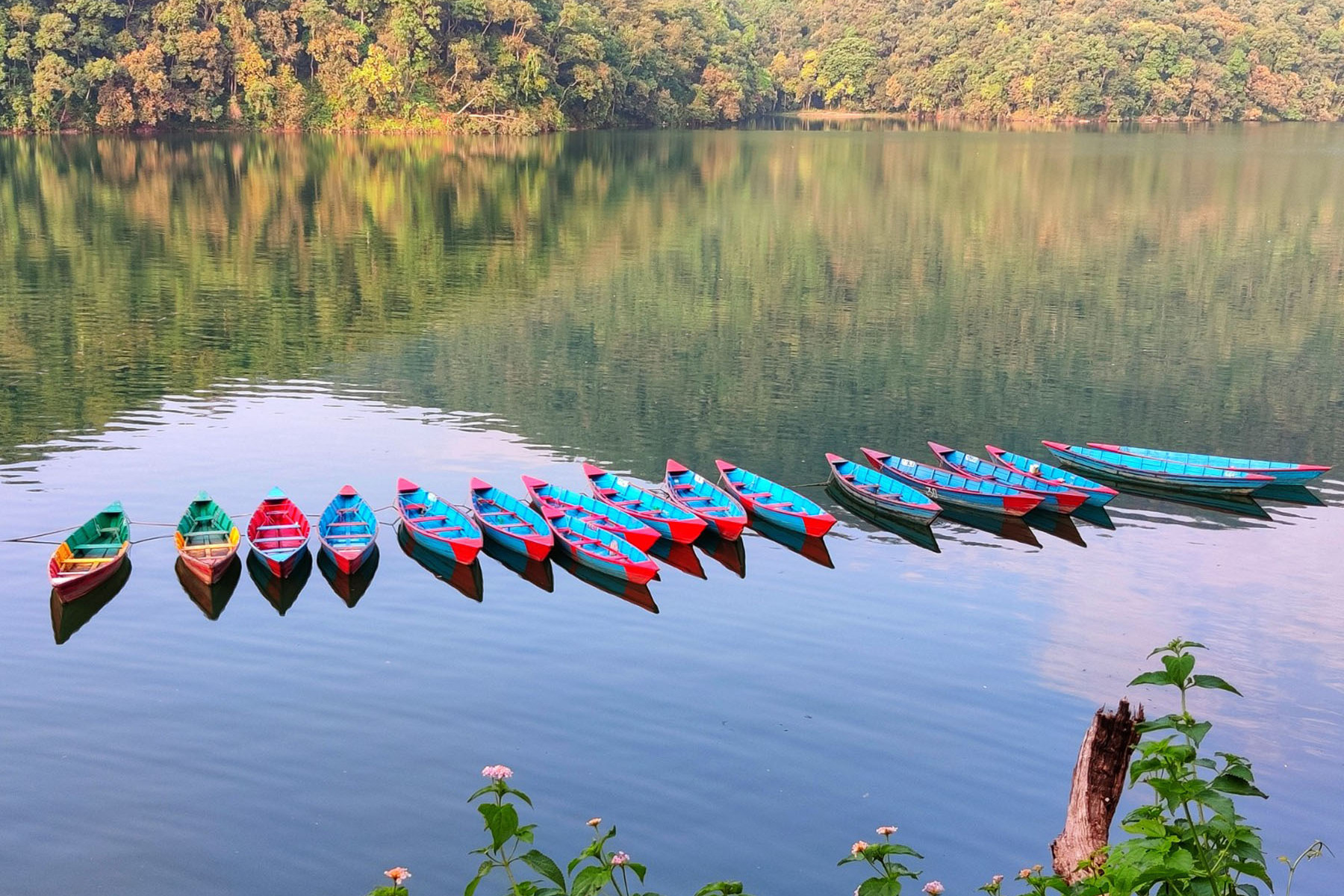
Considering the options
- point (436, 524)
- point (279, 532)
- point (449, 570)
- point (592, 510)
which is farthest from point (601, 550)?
point (279, 532)

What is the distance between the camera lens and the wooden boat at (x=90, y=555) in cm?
2088

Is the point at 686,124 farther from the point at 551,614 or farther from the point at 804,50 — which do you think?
the point at 551,614

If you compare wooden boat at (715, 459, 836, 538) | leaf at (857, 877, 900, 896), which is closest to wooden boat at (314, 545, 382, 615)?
wooden boat at (715, 459, 836, 538)

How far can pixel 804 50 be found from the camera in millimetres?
173375

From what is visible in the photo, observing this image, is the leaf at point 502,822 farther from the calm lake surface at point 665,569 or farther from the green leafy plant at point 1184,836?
the calm lake surface at point 665,569

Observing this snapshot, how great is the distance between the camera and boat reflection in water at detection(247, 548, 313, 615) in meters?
21.4

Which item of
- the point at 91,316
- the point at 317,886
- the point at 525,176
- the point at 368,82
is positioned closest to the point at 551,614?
the point at 317,886

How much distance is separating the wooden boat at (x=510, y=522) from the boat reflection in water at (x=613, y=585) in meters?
0.52

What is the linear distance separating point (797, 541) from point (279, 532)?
941 centimetres

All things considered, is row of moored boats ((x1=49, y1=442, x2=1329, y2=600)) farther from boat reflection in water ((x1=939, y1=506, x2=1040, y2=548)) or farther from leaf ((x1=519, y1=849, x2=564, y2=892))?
leaf ((x1=519, y1=849, x2=564, y2=892))

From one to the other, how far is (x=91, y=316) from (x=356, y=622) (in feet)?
87.0

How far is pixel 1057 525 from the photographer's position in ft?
85.0

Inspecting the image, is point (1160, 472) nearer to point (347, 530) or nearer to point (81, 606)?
point (347, 530)

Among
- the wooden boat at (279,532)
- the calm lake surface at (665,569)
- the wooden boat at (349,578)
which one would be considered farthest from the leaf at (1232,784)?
the wooden boat at (279,532)
